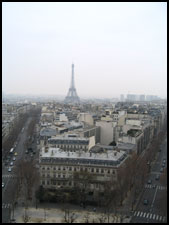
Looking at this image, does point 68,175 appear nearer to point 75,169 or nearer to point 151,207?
point 75,169

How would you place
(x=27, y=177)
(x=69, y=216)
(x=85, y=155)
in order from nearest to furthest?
(x=69, y=216), (x=27, y=177), (x=85, y=155)

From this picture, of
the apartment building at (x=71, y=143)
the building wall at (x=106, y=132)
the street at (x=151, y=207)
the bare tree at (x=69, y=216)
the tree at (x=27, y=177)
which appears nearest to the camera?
the bare tree at (x=69, y=216)

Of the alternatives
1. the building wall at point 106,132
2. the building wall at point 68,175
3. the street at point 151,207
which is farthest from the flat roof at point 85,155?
the building wall at point 106,132

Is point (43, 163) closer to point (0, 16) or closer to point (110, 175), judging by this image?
point (110, 175)

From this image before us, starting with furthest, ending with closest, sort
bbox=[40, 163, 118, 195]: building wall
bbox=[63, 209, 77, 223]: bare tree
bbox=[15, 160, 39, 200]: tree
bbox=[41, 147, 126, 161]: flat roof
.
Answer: bbox=[41, 147, 126, 161]: flat roof → bbox=[40, 163, 118, 195]: building wall → bbox=[15, 160, 39, 200]: tree → bbox=[63, 209, 77, 223]: bare tree

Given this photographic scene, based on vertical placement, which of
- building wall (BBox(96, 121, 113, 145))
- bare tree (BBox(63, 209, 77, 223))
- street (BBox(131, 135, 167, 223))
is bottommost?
street (BBox(131, 135, 167, 223))

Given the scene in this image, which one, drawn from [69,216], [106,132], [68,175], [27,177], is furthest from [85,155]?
[106,132]

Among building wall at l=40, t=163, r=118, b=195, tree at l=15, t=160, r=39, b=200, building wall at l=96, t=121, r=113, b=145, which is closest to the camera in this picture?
tree at l=15, t=160, r=39, b=200

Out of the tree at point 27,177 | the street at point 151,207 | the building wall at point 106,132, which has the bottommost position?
the street at point 151,207

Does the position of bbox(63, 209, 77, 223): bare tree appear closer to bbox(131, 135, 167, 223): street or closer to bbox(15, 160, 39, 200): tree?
bbox(131, 135, 167, 223): street

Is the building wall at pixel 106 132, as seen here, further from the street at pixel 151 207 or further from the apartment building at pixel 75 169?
the apartment building at pixel 75 169

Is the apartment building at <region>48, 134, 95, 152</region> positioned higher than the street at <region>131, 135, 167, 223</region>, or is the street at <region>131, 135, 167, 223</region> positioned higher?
the apartment building at <region>48, 134, 95, 152</region>

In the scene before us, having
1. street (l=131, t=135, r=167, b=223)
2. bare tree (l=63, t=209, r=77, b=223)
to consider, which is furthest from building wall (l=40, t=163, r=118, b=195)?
bare tree (l=63, t=209, r=77, b=223)

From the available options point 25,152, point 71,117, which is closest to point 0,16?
point 25,152
